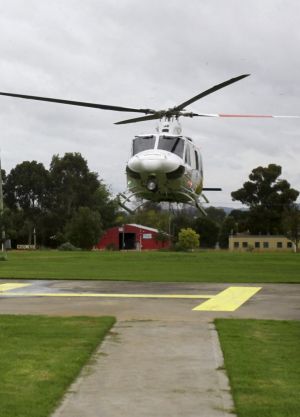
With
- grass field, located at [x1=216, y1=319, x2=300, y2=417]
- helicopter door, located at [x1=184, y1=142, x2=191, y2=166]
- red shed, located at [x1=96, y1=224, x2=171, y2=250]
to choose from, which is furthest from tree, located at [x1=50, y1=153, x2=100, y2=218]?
grass field, located at [x1=216, y1=319, x2=300, y2=417]

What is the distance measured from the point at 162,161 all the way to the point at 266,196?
2476 inches

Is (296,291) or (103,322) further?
(296,291)

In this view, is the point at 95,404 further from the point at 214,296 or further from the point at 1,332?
the point at 214,296

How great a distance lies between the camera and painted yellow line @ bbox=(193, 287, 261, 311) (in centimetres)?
1223

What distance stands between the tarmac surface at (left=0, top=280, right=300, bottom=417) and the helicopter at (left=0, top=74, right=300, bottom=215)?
14.2 ft

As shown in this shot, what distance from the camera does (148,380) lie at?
20.1ft

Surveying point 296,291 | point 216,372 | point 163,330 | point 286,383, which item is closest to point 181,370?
point 216,372

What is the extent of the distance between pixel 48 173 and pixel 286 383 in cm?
8309

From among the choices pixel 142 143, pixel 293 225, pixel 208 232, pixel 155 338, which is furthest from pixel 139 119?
pixel 208 232

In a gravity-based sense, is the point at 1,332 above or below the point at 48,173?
below

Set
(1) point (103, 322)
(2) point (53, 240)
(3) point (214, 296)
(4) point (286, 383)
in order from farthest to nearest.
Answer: (2) point (53, 240) → (3) point (214, 296) → (1) point (103, 322) → (4) point (286, 383)

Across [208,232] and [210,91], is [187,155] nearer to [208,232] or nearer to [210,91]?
[210,91]

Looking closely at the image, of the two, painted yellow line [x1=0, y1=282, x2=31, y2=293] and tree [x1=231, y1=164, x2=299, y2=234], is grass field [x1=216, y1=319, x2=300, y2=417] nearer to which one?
painted yellow line [x1=0, y1=282, x2=31, y2=293]

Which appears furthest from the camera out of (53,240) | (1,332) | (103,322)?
(53,240)
